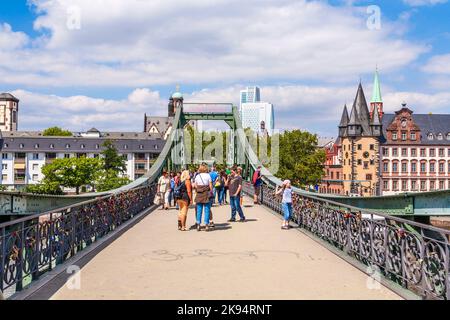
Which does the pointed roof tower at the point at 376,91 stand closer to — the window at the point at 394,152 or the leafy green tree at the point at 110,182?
the window at the point at 394,152

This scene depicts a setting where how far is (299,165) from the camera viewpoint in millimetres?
63312

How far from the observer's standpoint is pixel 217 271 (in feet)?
21.4

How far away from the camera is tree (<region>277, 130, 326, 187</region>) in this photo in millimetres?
63500

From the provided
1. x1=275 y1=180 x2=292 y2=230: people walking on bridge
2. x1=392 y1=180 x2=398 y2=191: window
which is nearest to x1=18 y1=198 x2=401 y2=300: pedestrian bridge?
x1=275 y1=180 x2=292 y2=230: people walking on bridge

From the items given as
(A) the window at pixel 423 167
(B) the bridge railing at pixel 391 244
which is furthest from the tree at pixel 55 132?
(B) the bridge railing at pixel 391 244

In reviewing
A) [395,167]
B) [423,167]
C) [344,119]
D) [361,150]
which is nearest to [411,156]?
[423,167]

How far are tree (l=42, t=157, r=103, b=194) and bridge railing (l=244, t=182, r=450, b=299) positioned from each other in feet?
212

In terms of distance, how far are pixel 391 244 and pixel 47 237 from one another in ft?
15.2

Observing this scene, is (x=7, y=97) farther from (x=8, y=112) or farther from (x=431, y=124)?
(x=431, y=124)

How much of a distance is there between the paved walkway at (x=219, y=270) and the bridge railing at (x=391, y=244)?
32 centimetres

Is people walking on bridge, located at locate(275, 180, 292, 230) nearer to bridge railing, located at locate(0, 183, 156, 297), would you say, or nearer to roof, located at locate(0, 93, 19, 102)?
bridge railing, located at locate(0, 183, 156, 297)

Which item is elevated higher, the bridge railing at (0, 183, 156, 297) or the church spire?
the church spire
